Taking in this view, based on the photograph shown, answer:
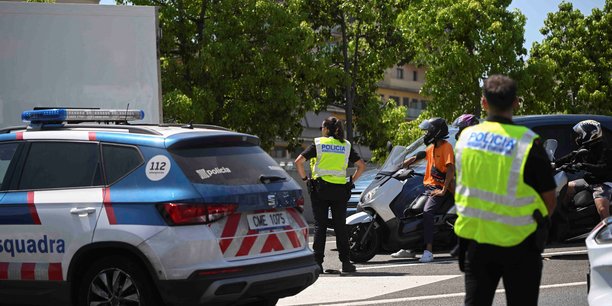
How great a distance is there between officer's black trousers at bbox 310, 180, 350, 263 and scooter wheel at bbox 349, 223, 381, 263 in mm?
1322

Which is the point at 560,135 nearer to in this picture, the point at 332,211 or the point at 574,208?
the point at 574,208

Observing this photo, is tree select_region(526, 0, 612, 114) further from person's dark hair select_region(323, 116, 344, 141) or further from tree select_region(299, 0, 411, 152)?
person's dark hair select_region(323, 116, 344, 141)

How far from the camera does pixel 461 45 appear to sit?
128ft

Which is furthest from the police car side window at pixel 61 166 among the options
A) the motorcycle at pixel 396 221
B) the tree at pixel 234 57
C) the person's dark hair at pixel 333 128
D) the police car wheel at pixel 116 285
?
the tree at pixel 234 57

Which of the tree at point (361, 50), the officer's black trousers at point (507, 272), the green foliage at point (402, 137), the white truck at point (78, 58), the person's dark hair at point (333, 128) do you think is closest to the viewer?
the officer's black trousers at point (507, 272)

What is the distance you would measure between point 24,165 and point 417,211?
5.79m

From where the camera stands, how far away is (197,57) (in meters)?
32.5

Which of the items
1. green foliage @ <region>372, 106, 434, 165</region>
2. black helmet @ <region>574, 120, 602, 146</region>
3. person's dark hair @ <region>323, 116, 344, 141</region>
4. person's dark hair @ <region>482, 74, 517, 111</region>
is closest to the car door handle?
person's dark hair @ <region>482, 74, 517, 111</region>

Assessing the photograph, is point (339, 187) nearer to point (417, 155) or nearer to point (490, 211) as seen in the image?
point (417, 155)

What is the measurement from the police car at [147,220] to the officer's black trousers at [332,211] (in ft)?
10.7

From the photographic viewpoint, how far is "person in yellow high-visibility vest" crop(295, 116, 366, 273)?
11.5 meters

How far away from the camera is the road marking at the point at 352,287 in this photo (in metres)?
9.59

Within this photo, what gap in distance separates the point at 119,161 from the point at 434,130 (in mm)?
5380

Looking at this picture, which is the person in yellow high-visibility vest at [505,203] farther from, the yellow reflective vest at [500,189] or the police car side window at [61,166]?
the police car side window at [61,166]
